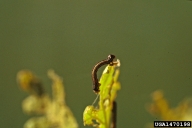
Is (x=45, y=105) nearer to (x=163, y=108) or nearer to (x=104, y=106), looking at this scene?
(x=104, y=106)

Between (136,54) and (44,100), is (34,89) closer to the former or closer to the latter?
(44,100)

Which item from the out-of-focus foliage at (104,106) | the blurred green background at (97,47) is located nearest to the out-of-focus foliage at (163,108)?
the blurred green background at (97,47)

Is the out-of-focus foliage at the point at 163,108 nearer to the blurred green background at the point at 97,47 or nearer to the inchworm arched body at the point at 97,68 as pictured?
the blurred green background at the point at 97,47

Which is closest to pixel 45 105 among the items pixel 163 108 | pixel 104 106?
pixel 104 106

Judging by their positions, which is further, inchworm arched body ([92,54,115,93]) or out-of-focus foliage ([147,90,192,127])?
out-of-focus foliage ([147,90,192,127])

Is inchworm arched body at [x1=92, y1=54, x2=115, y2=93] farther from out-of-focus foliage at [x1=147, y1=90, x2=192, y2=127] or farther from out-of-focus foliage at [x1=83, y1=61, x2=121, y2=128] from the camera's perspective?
out-of-focus foliage at [x1=147, y1=90, x2=192, y2=127]

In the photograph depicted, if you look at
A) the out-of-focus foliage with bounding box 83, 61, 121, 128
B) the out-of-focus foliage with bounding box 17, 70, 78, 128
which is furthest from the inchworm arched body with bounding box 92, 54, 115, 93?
the out-of-focus foliage with bounding box 17, 70, 78, 128
